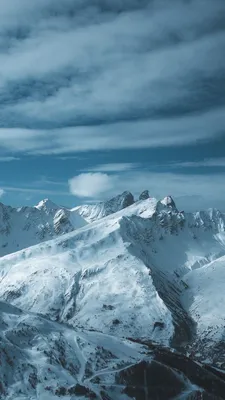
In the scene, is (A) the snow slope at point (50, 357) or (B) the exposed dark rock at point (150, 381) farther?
(B) the exposed dark rock at point (150, 381)

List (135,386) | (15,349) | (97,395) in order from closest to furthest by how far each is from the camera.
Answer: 1. (97,395)
2. (135,386)
3. (15,349)

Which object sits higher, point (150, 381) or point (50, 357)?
point (50, 357)

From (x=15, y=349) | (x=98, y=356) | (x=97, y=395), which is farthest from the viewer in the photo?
(x=98, y=356)

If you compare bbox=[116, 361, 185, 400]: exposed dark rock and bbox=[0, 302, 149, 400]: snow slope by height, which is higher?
bbox=[0, 302, 149, 400]: snow slope

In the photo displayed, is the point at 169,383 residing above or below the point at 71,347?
below

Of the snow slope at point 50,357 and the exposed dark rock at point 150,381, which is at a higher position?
the snow slope at point 50,357

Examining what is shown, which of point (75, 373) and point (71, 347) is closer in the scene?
point (75, 373)

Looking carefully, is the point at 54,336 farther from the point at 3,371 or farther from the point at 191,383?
the point at 191,383

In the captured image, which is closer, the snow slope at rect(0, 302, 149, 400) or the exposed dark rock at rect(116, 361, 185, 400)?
the snow slope at rect(0, 302, 149, 400)

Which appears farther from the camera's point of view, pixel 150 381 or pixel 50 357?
pixel 50 357

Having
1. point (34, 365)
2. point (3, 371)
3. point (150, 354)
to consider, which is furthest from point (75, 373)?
point (150, 354)

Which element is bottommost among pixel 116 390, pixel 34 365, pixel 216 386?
pixel 216 386
